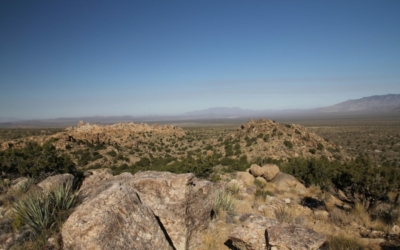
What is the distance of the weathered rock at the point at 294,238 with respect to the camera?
16.7 ft

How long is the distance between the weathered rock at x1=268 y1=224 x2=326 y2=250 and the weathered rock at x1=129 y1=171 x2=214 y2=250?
1.81 meters

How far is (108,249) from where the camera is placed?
3.92 metres

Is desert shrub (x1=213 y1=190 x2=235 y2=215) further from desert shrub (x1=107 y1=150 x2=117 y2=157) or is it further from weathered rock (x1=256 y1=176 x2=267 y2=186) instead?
desert shrub (x1=107 y1=150 x2=117 y2=157)

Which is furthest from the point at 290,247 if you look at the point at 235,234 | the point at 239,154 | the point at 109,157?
the point at 109,157

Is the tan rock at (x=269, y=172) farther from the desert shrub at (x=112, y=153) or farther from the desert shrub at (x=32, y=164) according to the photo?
the desert shrub at (x=112, y=153)

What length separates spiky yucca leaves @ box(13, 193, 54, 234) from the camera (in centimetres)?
516

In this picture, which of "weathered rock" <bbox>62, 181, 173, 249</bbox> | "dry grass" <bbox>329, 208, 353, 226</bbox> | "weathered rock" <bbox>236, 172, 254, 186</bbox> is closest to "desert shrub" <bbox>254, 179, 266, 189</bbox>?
"weathered rock" <bbox>236, 172, 254, 186</bbox>

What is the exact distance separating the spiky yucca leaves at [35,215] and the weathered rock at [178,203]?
1.94 meters

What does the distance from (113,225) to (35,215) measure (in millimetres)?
2488

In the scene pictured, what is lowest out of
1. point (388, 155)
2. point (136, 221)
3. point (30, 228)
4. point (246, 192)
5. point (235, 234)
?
point (388, 155)

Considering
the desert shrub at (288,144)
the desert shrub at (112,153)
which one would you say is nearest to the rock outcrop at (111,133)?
the desert shrub at (112,153)

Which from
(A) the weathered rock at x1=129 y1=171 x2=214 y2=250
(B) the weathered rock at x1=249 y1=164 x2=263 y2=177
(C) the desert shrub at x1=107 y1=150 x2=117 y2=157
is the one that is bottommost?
(C) the desert shrub at x1=107 y1=150 x2=117 y2=157

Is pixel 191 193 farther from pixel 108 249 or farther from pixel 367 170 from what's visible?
pixel 367 170

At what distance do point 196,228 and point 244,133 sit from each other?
112ft
